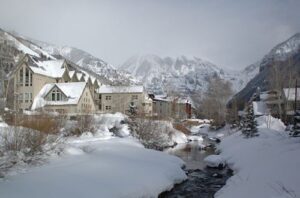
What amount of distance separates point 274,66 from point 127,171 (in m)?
43.9

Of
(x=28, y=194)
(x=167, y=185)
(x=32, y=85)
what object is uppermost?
(x=32, y=85)

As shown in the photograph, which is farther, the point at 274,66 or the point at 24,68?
the point at 24,68

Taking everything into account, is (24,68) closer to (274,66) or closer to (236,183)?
(274,66)

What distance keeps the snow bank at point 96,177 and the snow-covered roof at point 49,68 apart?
41880mm

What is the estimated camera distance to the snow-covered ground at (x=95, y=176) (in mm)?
12703

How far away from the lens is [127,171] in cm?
1791

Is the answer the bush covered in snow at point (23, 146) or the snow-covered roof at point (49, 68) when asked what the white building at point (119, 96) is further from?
the bush covered in snow at point (23, 146)

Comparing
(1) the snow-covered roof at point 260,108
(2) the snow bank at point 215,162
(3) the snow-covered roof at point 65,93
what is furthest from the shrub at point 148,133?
(1) the snow-covered roof at point 260,108

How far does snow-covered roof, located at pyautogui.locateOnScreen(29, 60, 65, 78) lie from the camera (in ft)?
199

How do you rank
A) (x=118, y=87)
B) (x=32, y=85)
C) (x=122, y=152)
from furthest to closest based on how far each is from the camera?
(x=118, y=87) → (x=32, y=85) → (x=122, y=152)

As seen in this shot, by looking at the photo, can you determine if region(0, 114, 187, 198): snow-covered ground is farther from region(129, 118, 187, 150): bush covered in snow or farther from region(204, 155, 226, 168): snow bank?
region(129, 118, 187, 150): bush covered in snow

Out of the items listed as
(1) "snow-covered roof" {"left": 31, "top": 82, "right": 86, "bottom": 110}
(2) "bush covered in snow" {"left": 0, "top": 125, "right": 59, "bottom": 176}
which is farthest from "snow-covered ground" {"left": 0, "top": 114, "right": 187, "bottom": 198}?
(1) "snow-covered roof" {"left": 31, "top": 82, "right": 86, "bottom": 110}

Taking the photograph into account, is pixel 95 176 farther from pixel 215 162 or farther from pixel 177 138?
pixel 177 138

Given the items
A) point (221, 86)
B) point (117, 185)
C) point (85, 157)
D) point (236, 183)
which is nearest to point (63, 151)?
point (85, 157)
